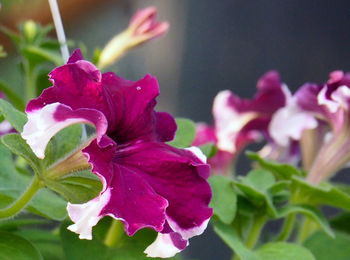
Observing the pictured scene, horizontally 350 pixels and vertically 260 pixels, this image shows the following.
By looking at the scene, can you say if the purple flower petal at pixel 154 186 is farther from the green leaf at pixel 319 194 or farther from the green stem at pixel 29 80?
the green stem at pixel 29 80

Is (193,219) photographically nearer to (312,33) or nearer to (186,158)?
(186,158)

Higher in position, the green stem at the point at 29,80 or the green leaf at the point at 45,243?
the green stem at the point at 29,80

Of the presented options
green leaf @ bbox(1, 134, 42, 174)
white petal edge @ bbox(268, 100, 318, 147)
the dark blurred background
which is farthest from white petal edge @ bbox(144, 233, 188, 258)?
the dark blurred background

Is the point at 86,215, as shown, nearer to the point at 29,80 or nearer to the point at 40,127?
the point at 40,127

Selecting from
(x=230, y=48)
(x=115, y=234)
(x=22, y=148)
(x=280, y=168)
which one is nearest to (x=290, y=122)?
(x=280, y=168)

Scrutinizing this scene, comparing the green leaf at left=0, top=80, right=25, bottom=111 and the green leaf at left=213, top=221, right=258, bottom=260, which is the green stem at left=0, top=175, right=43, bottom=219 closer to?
the green leaf at left=213, top=221, right=258, bottom=260

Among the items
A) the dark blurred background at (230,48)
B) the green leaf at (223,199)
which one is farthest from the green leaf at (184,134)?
the dark blurred background at (230,48)

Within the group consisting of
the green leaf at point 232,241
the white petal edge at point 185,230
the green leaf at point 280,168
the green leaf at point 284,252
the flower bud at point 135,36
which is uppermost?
the flower bud at point 135,36
